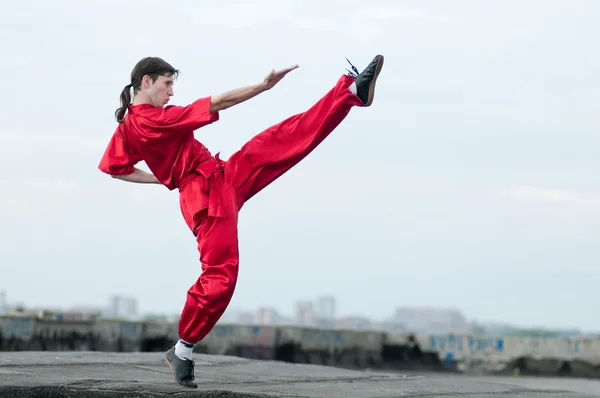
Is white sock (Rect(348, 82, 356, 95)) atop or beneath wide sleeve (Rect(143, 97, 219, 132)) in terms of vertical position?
atop

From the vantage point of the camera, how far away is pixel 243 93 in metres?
5.16

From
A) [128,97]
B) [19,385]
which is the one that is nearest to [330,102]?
[128,97]

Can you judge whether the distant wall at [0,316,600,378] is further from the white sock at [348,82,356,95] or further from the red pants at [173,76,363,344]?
the white sock at [348,82,356,95]

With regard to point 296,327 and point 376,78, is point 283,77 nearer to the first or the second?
point 376,78

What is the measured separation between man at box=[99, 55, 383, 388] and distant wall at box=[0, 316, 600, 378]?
275 inches

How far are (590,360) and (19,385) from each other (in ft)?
31.0

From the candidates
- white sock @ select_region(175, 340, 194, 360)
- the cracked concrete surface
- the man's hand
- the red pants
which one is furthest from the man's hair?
the cracked concrete surface

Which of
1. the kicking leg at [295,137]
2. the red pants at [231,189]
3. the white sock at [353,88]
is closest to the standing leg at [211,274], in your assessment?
the red pants at [231,189]

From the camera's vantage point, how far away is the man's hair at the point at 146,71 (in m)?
5.54

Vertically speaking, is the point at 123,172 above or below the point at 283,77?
below

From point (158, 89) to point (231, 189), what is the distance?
675 millimetres

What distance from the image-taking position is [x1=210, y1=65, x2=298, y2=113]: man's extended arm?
5086 millimetres

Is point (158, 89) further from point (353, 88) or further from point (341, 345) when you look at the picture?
point (341, 345)

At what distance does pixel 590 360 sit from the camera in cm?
1317
